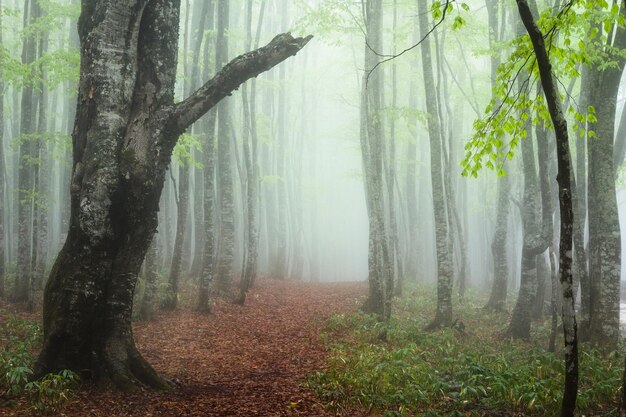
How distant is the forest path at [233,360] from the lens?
5.24 meters

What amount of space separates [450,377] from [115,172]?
5.86m

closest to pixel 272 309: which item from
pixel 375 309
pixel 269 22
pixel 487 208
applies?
pixel 375 309

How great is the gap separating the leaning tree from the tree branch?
1cm

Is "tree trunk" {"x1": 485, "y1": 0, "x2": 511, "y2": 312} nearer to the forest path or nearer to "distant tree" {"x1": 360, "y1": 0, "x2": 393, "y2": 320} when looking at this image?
"distant tree" {"x1": 360, "y1": 0, "x2": 393, "y2": 320}

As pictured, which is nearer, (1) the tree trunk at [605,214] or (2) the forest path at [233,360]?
(2) the forest path at [233,360]

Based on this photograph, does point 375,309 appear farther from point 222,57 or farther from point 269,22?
point 269,22

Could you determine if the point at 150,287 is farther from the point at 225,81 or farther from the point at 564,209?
the point at 564,209

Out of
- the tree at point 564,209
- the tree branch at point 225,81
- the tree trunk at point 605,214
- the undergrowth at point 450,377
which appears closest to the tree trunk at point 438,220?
the undergrowth at point 450,377

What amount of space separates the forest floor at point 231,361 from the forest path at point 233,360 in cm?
1

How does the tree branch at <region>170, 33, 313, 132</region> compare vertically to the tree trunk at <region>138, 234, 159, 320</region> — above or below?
above

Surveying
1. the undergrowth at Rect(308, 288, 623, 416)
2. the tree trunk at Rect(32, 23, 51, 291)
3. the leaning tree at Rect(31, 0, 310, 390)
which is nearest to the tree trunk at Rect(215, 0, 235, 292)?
the tree trunk at Rect(32, 23, 51, 291)

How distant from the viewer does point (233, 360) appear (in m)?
7.98

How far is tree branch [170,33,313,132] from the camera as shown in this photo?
609cm

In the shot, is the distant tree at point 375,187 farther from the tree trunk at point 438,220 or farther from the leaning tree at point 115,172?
the leaning tree at point 115,172
